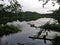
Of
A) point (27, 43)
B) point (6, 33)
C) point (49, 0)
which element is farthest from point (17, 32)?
point (49, 0)

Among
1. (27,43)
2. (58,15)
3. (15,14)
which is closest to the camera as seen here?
(58,15)

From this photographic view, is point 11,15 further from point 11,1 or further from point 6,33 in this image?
point 6,33

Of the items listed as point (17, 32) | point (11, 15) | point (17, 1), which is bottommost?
point (17, 32)

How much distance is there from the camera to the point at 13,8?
5578 millimetres

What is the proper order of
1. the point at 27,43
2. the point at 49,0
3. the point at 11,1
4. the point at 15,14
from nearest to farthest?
1. the point at 49,0
2. the point at 11,1
3. the point at 15,14
4. the point at 27,43

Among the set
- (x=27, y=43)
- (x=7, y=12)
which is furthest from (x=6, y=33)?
(x=7, y=12)

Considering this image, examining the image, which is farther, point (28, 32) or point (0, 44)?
point (28, 32)

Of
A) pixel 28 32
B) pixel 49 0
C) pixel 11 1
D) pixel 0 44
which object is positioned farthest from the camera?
pixel 28 32

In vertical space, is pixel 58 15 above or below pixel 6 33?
above

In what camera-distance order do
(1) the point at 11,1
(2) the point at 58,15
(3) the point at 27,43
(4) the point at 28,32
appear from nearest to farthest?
(2) the point at 58,15 → (1) the point at 11,1 → (3) the point at 27,43 → (4) the point at 28,32

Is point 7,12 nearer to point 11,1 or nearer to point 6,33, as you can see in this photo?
point 11,1

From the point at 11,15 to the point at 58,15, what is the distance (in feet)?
6.32

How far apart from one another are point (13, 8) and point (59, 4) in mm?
1540

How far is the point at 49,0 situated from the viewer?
4773 mm
